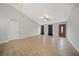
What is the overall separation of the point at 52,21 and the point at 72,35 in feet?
1.53

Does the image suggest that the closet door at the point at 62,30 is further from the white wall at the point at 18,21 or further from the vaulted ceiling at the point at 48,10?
the white wall at the point at 18,21

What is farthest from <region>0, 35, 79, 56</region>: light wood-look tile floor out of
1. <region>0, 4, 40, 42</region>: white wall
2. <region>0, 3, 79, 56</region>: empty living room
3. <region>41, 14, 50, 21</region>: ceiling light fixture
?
<region>41, 14, 50, 21</region>: ceiling light fixture

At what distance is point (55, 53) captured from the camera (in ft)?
7.95

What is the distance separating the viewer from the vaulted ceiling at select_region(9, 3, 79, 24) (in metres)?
2.45

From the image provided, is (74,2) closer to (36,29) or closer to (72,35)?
(72,35)

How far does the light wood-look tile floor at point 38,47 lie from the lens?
242 centimetres

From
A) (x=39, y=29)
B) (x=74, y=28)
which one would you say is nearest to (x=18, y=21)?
(x=39, y=29)

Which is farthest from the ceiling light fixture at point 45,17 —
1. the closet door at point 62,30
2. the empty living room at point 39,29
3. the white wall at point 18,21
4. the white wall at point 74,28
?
the white wall at point 74,28

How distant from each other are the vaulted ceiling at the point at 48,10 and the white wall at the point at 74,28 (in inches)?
3.1

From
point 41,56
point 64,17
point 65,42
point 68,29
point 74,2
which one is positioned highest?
point 74,2

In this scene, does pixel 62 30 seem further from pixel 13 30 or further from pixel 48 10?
pixel 13 30

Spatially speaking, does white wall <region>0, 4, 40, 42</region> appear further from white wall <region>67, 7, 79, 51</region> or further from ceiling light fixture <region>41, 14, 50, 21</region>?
white wall <region>67, 7, 79, 51</region>

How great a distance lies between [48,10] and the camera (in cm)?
255

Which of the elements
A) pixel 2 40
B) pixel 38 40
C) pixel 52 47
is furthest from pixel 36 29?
pixel 2 40
